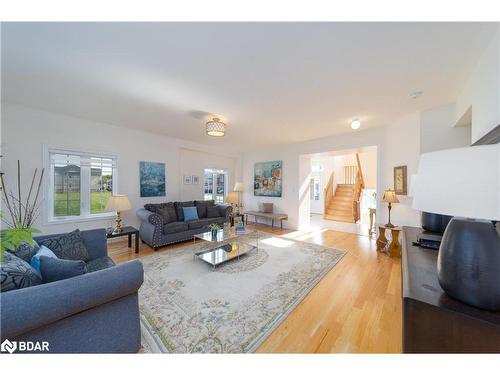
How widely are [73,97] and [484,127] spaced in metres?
5.06

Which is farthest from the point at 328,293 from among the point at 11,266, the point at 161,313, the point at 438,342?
the point at 11,266

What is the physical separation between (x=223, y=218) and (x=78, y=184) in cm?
311

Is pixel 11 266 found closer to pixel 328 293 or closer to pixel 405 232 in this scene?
pixel 328 293

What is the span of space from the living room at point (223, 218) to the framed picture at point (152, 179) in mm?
49

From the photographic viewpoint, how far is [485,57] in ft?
5.73

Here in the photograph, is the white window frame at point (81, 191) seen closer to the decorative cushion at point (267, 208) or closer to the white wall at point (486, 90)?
the decorative cushion at point (267, 208)

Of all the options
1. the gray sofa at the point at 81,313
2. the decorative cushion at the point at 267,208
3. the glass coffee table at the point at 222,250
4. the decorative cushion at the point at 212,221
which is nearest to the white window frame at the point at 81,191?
the decorative cushion at the point at 212,221

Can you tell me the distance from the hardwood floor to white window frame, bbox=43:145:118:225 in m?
4.19

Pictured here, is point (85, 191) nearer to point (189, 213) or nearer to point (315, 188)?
point (189, 213)

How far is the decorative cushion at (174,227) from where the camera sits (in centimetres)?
372

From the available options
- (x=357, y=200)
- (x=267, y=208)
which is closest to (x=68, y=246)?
(x=267, y=208)

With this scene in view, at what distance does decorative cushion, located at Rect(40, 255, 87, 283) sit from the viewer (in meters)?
1.28

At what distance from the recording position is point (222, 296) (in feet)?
6.89

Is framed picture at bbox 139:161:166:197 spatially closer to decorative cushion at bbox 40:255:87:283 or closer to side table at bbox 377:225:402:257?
decorative cushion at bbox 40:255:87:283
